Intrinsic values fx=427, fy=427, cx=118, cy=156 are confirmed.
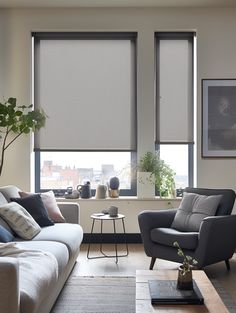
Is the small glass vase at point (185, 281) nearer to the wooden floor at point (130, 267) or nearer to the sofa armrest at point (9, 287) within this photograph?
the sofa armrest at point (9, 287)

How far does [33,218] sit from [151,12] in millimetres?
3293

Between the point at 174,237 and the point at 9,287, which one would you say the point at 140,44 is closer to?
the point at 174,237

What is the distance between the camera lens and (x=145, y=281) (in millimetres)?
3012

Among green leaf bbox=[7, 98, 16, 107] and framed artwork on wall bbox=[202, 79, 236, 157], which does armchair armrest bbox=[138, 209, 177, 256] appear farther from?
green leaf bbox=[7, 98, 16, 107]

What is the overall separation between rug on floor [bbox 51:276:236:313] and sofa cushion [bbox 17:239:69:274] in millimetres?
299

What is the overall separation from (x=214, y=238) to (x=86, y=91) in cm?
283

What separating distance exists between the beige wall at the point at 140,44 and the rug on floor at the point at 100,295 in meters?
2.08

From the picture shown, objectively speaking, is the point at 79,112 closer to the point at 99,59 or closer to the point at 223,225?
the point at 99,59

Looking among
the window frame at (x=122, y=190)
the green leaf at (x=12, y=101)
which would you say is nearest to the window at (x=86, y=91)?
the window frame at (x=122, y=190)

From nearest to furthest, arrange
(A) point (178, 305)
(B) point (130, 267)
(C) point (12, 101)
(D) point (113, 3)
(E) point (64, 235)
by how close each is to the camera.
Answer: (A) point (178, 305), (E) point (64, 235), (B) point (130, 267), (C) point (12, 101), (D) point (113, 3)

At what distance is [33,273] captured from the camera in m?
2.71

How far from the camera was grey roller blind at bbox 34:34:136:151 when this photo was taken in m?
5.96

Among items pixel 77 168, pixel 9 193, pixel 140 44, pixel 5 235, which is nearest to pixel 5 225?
pixel 5 235

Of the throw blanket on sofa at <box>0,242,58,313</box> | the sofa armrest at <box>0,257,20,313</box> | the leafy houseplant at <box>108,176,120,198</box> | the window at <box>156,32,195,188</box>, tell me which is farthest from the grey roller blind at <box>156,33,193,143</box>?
the sofa armrest at <box>0,257,20,313</box>
